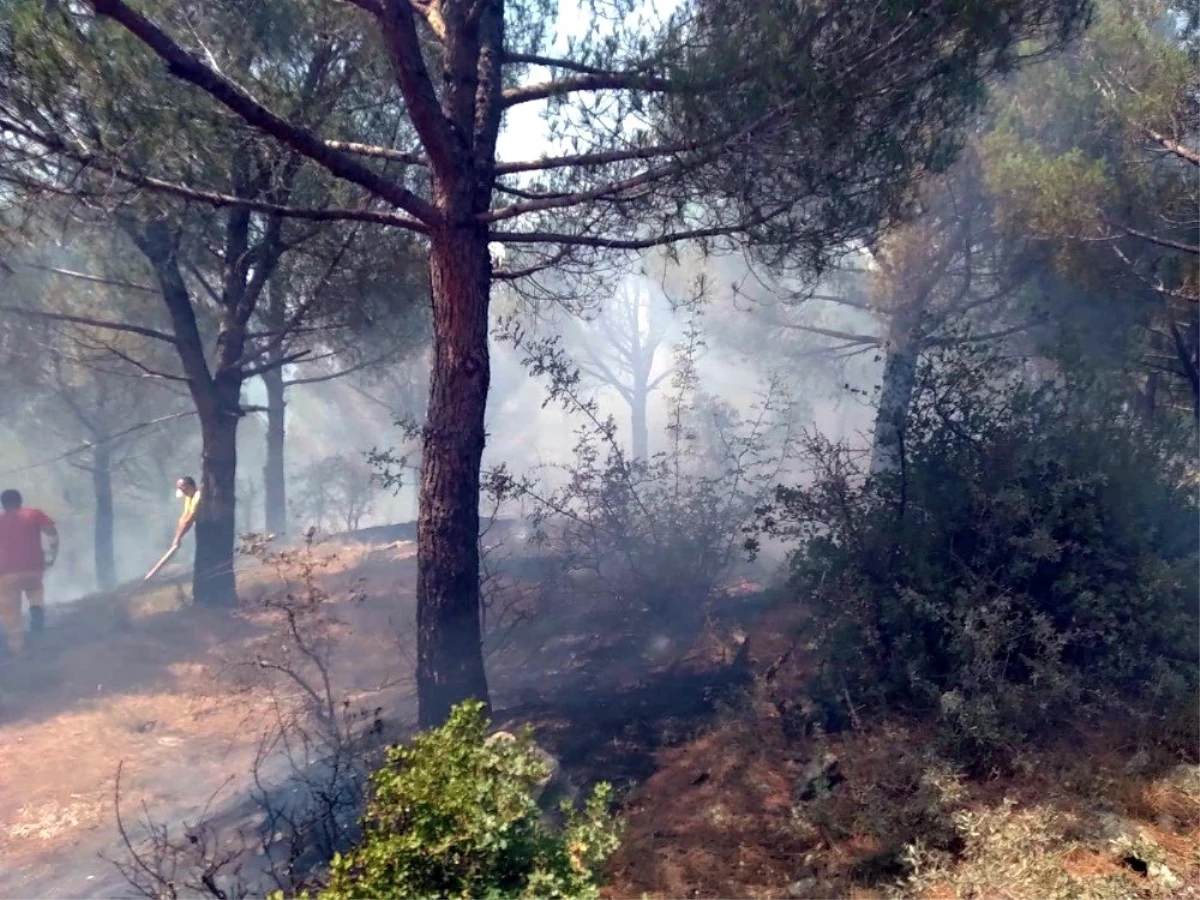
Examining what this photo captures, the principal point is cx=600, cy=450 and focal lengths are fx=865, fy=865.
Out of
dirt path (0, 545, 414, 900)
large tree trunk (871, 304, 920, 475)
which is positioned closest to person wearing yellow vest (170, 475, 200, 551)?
dirt path (0, 545, 414, 900)

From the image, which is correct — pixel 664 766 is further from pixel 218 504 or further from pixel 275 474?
pixel 275 474

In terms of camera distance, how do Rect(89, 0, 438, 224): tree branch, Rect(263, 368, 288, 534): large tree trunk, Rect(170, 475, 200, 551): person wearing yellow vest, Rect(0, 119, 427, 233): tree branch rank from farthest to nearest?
Rect(263, 368, 288, 534): large tree trunk, Rect(170, 475, 200, 551): person wearing yellow vest, Rect(0, 119, 427, 233): tree branch, Rect(89, 0, 438, 224): tree branch

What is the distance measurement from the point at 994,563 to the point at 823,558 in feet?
4.06

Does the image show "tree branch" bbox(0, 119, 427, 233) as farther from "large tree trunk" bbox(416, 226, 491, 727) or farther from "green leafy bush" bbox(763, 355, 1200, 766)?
"green leafy bush" bbox(763, 355, 1200, 766)

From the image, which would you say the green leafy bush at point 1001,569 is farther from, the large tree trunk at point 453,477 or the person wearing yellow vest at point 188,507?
the person wearing yellow vest at point 188,507

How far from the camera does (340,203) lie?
732 cm

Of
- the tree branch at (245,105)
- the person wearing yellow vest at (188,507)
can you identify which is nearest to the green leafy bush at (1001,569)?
the tree branch at (245,105)

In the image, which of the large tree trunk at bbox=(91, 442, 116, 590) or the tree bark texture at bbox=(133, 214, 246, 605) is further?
the large tree trunk at bbox=(91, 442, 116, 590)

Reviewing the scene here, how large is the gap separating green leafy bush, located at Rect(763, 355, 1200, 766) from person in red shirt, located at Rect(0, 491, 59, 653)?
32.5 feet

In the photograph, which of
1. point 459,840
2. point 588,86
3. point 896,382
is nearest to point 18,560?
point 588,86

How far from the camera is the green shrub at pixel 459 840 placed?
9.53ft

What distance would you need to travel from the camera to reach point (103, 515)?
826 inches

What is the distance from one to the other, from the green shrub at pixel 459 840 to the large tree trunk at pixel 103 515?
19.5 metres

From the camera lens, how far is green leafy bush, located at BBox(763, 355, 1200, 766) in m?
5.42
